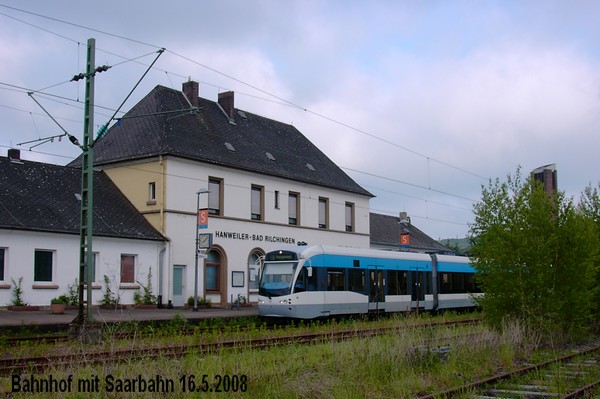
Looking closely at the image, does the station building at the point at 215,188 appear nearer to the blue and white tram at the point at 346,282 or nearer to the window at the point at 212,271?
the window at the point at 212,271

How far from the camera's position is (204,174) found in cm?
3594

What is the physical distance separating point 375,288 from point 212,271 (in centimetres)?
1128

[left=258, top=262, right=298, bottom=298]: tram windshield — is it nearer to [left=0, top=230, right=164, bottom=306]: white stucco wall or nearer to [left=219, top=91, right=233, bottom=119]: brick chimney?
[left=0, top=230, right=164, bottom=306]: white stucco wall

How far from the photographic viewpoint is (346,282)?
2641 cm

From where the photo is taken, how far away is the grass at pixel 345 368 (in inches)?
385

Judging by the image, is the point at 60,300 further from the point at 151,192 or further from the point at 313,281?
the point at 313,281

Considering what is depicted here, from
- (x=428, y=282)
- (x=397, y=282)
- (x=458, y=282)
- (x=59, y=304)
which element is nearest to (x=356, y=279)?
(x=397, y=282)

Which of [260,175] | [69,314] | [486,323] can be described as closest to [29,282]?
[69,314]

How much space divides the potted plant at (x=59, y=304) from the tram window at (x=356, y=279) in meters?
11.5

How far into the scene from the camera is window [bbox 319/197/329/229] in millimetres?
44172

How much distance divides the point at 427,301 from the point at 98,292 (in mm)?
14890

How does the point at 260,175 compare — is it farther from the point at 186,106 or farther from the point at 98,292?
the point at 98,292

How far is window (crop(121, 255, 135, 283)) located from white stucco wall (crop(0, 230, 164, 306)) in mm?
191

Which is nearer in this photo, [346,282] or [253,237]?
[346,282]
